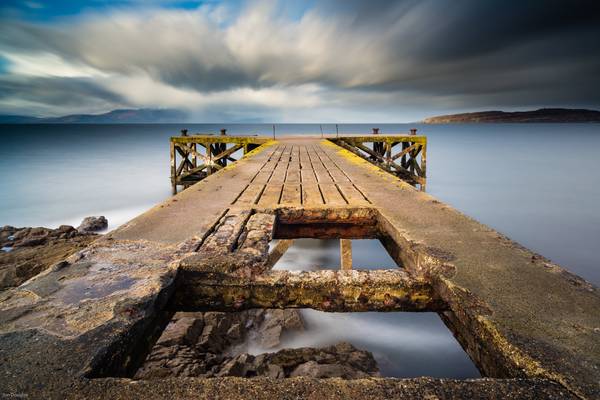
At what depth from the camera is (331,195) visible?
383cm

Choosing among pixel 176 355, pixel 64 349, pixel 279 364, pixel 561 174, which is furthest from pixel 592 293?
pixel 561 174

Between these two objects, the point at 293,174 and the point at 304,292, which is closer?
the point at 304,292

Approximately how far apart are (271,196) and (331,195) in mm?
694

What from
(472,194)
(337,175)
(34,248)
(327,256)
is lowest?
(327,256)

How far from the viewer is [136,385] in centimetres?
113

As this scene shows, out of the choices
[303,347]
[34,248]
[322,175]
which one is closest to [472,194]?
[322,175]

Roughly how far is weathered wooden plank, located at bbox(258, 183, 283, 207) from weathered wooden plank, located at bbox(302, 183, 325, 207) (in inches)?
11.7

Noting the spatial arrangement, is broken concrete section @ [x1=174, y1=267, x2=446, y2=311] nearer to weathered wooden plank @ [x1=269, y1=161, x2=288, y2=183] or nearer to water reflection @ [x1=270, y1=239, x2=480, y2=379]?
weathered wooden plank @ [x1=269, y1=161, x2=288, y2=183]

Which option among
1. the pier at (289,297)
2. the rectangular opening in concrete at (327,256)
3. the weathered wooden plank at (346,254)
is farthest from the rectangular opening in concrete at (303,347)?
the rectangular opening in concrete at (327,256)

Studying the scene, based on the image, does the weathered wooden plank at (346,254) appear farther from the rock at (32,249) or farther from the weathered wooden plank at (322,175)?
the rock at (32,249)

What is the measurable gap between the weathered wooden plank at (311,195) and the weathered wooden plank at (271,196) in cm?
30

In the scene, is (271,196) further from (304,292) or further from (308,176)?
(304,292)

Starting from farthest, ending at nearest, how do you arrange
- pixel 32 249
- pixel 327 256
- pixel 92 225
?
pixel 92 225 < pixel 327 256 < pixel 32 249

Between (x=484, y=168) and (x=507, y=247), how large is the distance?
27279mm
